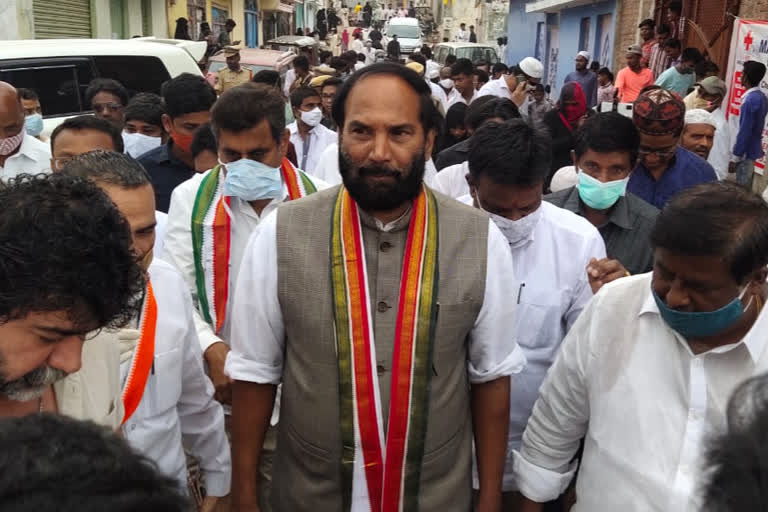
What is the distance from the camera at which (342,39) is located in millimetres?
38344

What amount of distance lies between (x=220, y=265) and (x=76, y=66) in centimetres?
607

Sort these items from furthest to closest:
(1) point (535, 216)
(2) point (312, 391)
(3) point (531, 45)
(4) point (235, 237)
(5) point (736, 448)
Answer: (3) point (531, 45) → (4) point (235, 237) → (1) point (535, 216) → (2) point (312, 391) → (5) point (736, 448)

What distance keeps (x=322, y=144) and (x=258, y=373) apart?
15.0 ft

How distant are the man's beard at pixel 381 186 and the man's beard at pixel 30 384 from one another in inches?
37.4

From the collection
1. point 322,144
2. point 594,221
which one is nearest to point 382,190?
point 594,221

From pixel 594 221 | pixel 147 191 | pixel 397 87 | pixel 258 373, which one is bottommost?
pixel 258 373

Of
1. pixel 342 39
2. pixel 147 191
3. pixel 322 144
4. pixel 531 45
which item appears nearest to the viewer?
pixel 147 191

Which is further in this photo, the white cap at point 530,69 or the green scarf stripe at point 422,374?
the white cap at point 530,69

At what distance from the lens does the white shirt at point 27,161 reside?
4.66 m

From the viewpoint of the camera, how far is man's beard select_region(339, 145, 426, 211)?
2291mm

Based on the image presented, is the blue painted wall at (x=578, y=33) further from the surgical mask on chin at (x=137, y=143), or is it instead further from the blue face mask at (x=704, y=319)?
the blue face mask at (x=704, y=319)

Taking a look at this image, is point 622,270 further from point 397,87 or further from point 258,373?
point 258,373

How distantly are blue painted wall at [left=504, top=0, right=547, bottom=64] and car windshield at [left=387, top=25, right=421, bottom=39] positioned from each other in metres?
7.35

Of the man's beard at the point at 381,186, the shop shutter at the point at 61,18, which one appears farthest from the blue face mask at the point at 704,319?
the shop shutter at the point at 61,18
